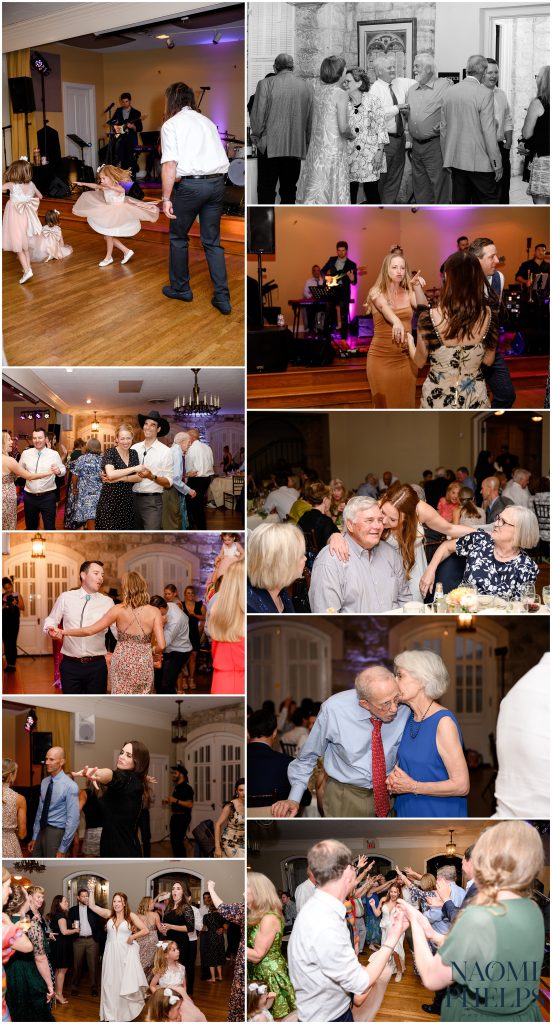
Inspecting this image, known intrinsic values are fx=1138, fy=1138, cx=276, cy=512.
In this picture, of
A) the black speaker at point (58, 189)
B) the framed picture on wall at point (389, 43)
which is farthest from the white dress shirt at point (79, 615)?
the framed picture on wall at point (389, 43)

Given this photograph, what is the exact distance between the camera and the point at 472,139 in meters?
5.55

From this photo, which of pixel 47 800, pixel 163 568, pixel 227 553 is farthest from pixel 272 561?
pixel 47 800

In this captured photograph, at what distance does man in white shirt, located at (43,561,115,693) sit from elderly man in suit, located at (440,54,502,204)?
2.58m

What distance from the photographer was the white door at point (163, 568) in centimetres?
538

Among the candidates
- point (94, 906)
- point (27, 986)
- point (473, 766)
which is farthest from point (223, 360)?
point (473, 766)

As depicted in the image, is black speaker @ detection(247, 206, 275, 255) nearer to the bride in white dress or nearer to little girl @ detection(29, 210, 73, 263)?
little girl @ detection(29, 210, 73, 263)

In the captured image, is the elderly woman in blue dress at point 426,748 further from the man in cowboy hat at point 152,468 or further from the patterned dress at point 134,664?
the man in cowboy hat at point 152,468

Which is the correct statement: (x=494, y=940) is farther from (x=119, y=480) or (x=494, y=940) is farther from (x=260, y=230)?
(x=260, y=230)

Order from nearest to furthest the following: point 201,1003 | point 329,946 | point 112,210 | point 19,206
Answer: point 329,946
point 201,1003
point 19,206
point 112,210

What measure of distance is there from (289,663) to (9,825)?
2403 millimetres

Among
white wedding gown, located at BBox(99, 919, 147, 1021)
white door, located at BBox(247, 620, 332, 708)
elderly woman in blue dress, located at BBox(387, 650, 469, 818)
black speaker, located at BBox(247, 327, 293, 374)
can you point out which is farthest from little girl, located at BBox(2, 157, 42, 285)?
white wedding gown, located at BBox(99, 919, 147, 1021)

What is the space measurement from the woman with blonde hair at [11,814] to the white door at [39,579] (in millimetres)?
692

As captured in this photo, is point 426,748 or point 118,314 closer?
point 426,748

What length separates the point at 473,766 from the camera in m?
7.67
